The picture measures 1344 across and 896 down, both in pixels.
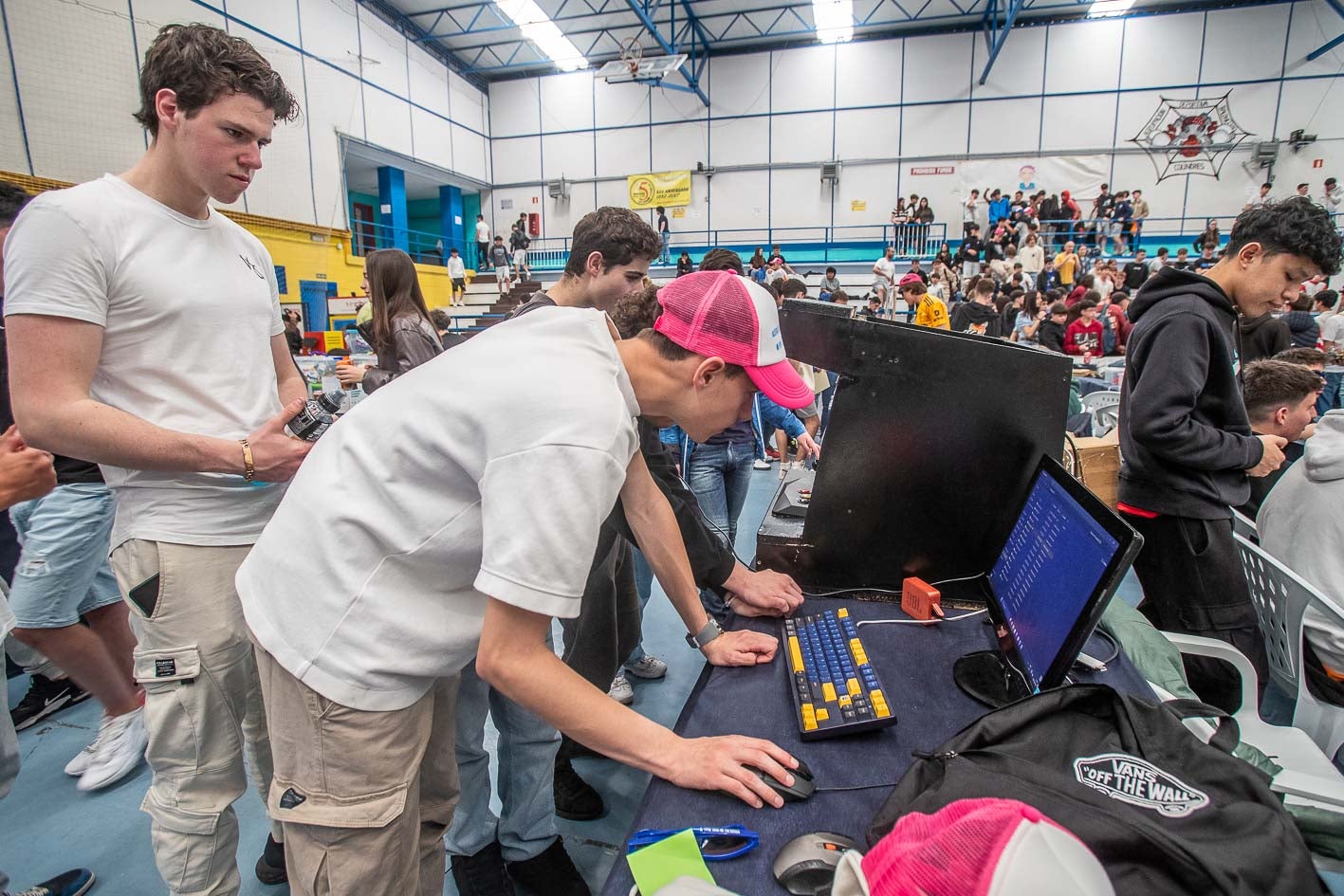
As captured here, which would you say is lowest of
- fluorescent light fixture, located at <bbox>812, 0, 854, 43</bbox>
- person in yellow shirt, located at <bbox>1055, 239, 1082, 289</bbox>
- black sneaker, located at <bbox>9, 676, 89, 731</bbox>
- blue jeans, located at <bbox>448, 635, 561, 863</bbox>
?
black sneaker, located at <bbox>9, 676, 89, 731</bbox>

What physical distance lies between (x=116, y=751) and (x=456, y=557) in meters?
1.90

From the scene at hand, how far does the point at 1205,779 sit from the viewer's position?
71 centimetres

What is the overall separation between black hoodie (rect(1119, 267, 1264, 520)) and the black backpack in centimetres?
94

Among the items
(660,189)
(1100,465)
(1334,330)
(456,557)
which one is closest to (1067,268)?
(1334,330)

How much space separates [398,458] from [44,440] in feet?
2.26

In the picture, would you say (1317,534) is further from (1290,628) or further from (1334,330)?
(1334,330)

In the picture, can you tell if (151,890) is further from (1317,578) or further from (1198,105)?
(1198,105)

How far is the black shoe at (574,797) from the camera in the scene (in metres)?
1.77

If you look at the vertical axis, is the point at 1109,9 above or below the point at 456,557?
above

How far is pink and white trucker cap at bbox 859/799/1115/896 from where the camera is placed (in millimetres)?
414

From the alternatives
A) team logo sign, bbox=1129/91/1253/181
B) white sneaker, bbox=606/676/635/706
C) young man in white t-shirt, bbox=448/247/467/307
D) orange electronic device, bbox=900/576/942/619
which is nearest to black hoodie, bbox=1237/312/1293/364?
orange electronic device, bbox=900/576/942/619

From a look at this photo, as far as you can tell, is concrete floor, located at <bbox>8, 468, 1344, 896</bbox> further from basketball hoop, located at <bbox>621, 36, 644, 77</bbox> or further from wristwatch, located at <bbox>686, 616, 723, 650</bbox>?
basketball hoop, located at <bbox>621, 36, 644, 77</bbox>

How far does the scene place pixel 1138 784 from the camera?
0.69 m

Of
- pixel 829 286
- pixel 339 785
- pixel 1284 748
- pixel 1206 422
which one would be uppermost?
pixel 829 286
